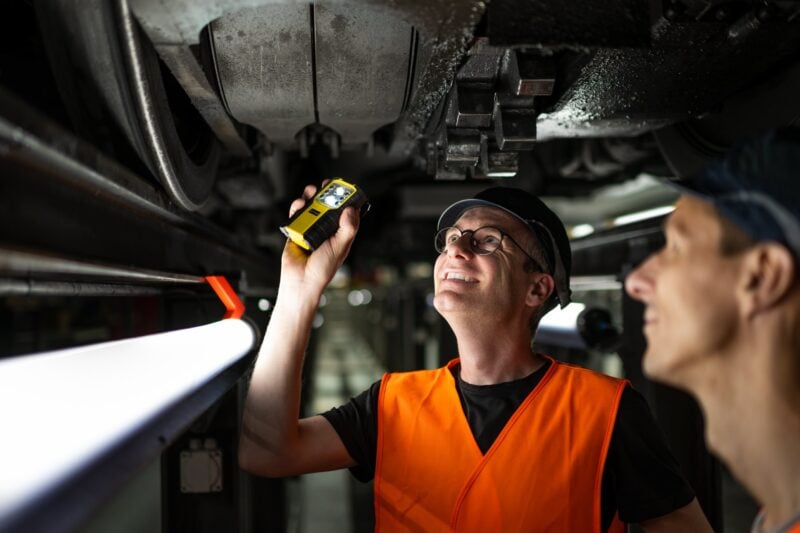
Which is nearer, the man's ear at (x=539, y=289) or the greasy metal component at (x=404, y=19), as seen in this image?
the greasy metal component at (x=404, y=19)

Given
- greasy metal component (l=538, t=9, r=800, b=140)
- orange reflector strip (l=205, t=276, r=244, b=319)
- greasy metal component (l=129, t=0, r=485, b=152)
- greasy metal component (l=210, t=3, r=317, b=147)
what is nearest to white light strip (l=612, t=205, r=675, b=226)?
greasy metal component (l=538, t=9, r=800, b=140)

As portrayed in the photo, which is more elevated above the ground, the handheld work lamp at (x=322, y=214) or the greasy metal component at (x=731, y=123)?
the greasy metal component at (x=731, y=123)

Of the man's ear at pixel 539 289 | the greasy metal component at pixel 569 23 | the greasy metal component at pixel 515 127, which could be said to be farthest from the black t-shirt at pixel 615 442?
the greasy metal component at pixel 569 23

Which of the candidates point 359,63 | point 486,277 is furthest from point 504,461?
point 359,63

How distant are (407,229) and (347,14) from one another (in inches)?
139

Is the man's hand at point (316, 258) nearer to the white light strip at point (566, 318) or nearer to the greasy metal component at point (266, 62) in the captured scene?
the greasy metal component at point (266, 62)

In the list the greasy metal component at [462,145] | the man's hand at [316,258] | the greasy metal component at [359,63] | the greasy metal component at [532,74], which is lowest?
the man's hand at [316,258]

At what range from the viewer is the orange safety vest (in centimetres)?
125

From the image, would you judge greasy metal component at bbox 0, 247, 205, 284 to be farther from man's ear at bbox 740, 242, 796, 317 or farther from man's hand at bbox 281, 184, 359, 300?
man's ear at bbox 740, 242, 796, 317

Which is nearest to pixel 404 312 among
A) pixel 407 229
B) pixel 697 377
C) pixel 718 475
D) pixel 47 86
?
pixel 407 229

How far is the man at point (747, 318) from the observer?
71 centimetres

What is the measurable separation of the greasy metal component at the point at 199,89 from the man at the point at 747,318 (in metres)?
0.77

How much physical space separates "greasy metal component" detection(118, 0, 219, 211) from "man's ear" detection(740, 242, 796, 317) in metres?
0.89

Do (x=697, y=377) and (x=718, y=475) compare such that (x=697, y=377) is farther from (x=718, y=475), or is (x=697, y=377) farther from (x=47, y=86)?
(x=47, y=86)
